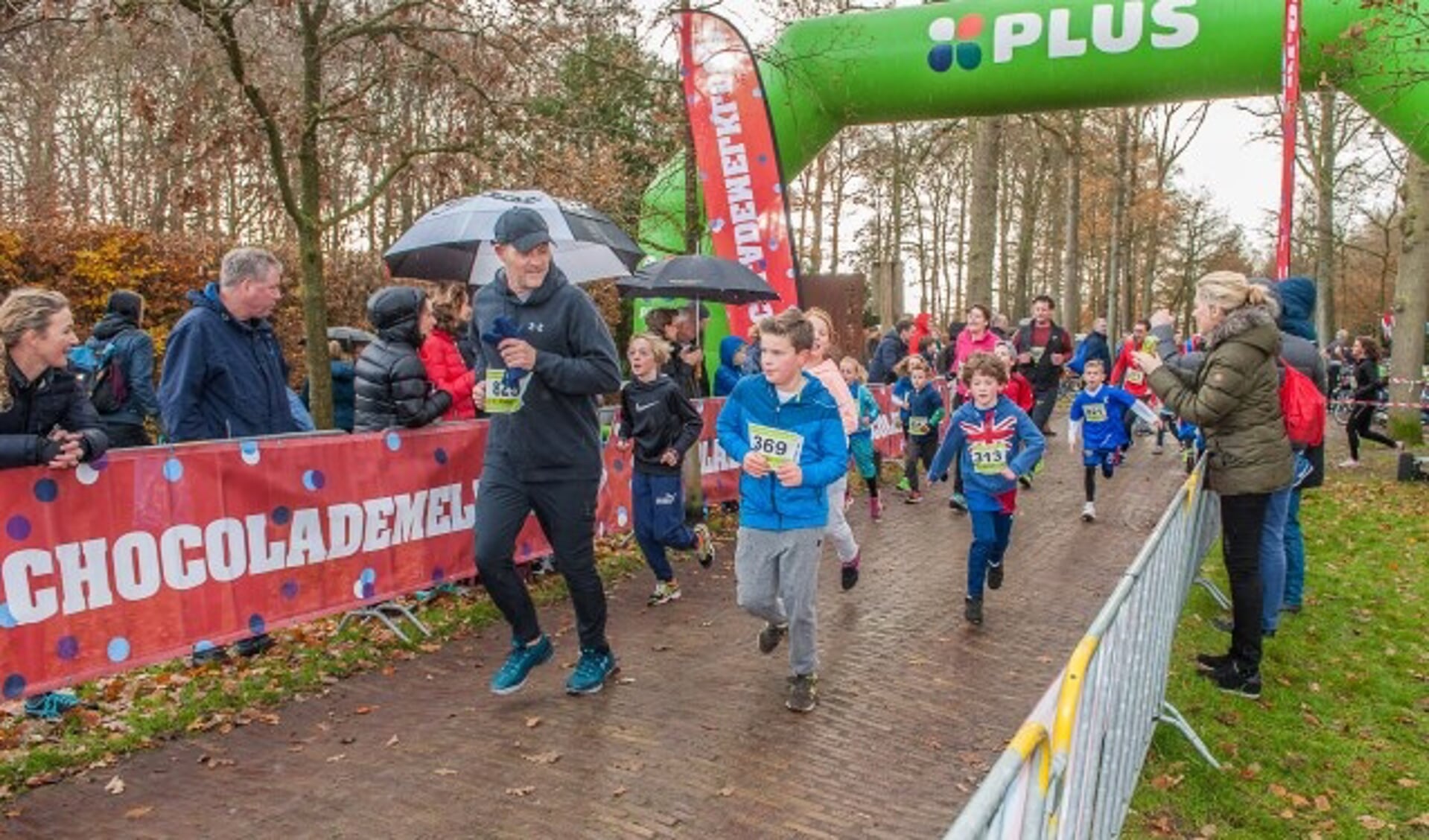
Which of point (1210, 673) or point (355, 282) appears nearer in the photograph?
point (1210, 673)

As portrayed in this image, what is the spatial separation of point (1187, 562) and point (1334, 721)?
3.34ft

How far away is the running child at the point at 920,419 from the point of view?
11195 millimetres

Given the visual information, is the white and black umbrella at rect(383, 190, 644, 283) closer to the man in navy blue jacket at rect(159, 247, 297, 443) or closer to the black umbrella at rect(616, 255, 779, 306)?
the black umbrella at rect(616, 255, 779, 306)

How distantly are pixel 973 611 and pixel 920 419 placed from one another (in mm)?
4581

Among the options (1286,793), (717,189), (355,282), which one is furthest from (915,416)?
(355,282)

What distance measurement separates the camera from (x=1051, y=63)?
1192 centimetres

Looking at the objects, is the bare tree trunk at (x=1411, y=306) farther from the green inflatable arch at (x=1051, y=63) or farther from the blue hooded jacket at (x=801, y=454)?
the blue hooded jacket at (x=801, y=454)

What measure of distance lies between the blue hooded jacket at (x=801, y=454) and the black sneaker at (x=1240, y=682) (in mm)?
2331

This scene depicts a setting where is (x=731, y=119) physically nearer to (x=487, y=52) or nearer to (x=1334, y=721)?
(x=487, y=52)

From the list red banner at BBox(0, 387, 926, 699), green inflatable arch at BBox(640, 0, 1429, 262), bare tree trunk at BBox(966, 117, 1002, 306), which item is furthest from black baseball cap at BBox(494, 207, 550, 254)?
bare tree trunk at BBox(966, 117, 1002, 306)

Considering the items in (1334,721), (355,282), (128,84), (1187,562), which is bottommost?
(1334,721)

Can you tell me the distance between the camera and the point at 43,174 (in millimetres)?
20172

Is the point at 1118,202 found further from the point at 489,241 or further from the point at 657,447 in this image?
the point at 657,447

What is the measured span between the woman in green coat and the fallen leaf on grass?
10.9 ft
